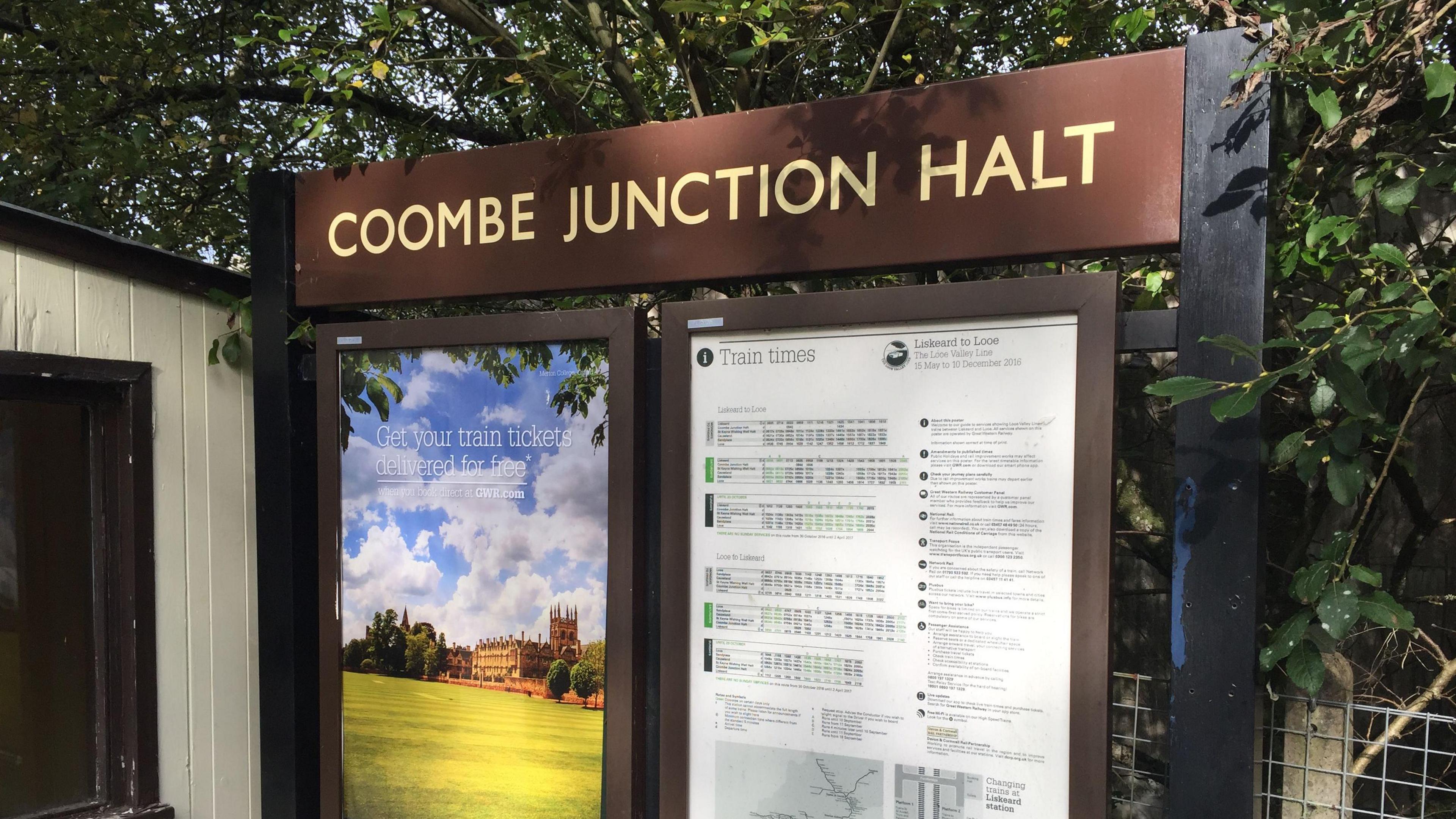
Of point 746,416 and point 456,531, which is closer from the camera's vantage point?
point 746,416

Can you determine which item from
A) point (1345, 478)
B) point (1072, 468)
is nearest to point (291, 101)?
point (1072, 468)

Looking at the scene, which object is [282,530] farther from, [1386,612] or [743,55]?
[1386,612]

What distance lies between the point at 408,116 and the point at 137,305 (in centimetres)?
274

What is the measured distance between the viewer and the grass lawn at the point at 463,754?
2355 millimetres

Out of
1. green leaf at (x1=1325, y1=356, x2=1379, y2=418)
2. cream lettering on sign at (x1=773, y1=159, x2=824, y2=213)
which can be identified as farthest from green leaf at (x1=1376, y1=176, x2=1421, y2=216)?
cream lettering on sign at (x1=773, y1=159, x2=824, y2=213)

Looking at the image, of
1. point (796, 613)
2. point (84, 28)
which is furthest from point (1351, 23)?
point (84, 28)

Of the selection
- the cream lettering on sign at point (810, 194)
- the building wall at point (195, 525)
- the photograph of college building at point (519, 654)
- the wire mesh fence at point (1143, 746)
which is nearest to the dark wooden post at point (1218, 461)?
the cream lettering on sign at point (810, 194)

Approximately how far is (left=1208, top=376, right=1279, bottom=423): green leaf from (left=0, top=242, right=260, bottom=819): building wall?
2764 millimetres

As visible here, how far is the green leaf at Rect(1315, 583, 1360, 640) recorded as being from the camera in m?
1.64

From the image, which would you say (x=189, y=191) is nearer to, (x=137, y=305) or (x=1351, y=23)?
(x=137, y=305)

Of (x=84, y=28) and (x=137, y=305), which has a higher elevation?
(x=84, y=28)

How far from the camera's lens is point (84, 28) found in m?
4.71

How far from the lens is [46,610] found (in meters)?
2.61

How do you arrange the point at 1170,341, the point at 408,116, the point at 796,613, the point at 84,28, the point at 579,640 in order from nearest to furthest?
the point at 1170,341 < the point at 796,613 < the point at 579,640 < the point at 84,28 < the point at 408,116
